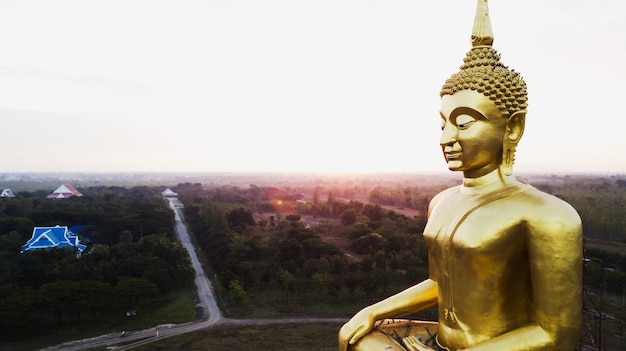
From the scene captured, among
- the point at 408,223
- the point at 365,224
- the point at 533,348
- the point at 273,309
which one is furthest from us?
the point at 408,223

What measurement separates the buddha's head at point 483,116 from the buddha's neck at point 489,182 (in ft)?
0.18

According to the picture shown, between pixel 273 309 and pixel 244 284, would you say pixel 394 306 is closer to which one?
pixel 273 309

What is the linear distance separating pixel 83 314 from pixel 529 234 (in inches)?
985

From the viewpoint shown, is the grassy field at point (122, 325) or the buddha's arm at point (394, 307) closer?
the buddha's arm at point (394, 307)

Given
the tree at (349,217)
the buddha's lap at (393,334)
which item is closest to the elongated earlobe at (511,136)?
the buddha's lap at (393,334)

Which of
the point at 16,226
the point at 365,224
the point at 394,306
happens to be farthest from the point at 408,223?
the point at 394,306

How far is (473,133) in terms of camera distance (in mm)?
4414

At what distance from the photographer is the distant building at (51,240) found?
1211 inches

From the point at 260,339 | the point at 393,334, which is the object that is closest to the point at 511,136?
the point at 393,334

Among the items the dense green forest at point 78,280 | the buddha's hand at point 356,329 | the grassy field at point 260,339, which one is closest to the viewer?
the buddha's hand at point 356,329

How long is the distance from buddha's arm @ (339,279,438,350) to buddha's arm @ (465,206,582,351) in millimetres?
1218

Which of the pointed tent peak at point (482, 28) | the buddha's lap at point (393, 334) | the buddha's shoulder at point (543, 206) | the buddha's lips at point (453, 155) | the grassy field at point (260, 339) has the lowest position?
the grassy field at point (260, 339)

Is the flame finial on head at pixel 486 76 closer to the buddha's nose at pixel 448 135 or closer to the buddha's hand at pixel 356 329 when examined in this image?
the buddha's nose at pixel 448 135

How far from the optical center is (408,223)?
4403cm
